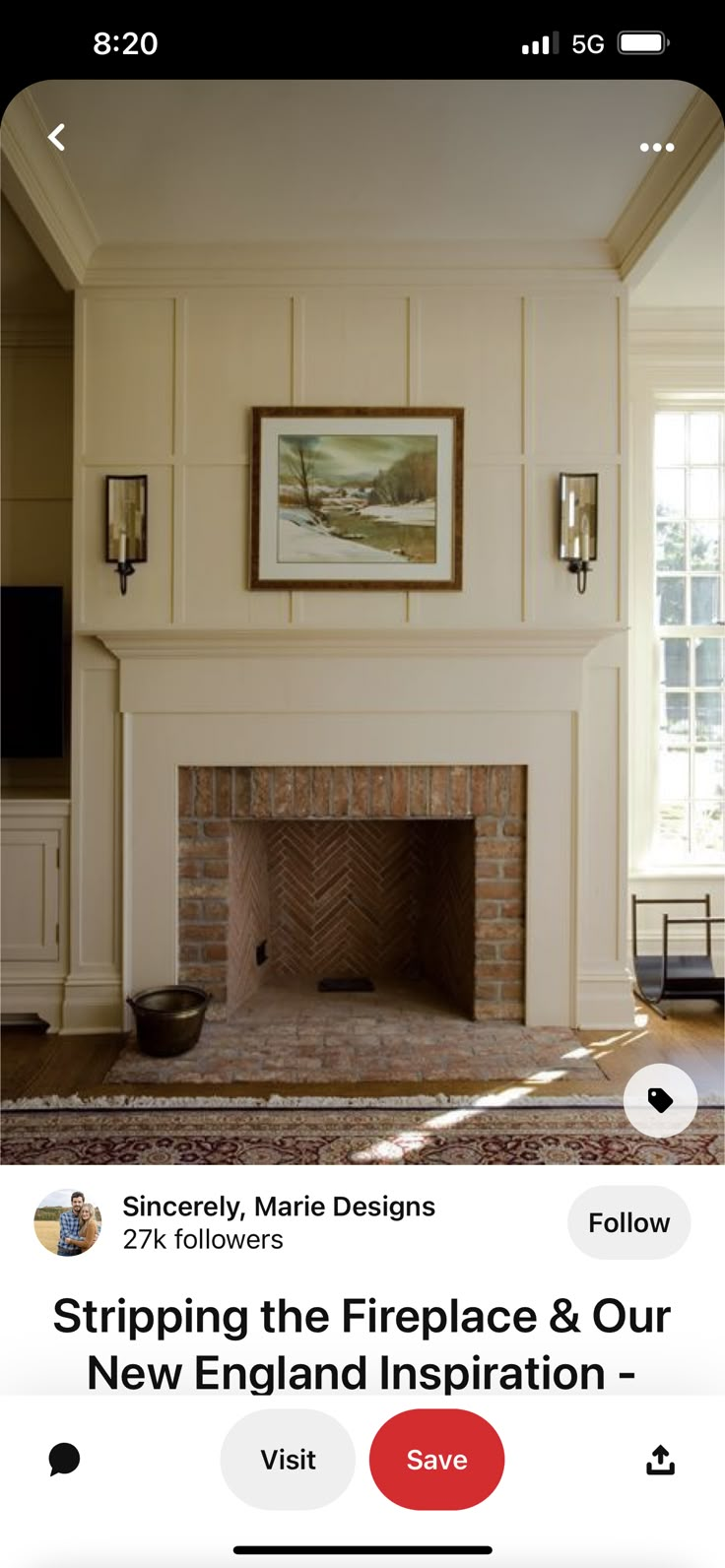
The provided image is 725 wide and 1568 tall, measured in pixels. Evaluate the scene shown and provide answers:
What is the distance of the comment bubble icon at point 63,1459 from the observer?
19.3 inches

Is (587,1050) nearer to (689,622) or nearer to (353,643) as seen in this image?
(353,643)

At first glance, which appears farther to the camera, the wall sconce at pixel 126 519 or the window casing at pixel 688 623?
the window casing at pixel 688 623

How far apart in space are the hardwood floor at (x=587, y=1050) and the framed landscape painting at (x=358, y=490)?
1443 mm

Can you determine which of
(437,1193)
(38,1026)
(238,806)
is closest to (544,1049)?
(238,806)

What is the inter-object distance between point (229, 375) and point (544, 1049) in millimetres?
2165

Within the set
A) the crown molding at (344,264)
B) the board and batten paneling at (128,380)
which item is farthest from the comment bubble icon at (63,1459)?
the crown molding at (344,264)

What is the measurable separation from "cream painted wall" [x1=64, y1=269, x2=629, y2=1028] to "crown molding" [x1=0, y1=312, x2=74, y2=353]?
0.44 metres

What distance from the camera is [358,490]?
8.32 feet

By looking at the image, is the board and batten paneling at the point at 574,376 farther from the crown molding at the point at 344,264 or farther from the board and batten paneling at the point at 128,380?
the board and batten paneling at the point at 128,380

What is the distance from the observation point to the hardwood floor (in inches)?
83.6

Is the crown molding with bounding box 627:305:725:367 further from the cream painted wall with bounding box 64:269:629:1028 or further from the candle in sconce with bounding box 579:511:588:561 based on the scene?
the candle in sconce with bounding box 579:511:588:561
